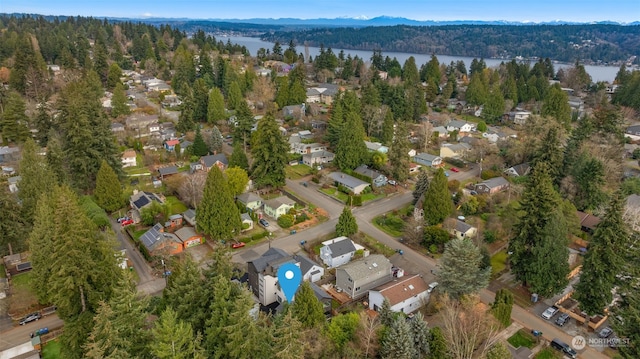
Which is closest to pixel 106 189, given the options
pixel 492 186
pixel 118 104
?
pixel 118 104

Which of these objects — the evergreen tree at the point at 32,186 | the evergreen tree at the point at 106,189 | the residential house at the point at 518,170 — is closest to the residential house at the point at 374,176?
the residential house at the point at 518,170

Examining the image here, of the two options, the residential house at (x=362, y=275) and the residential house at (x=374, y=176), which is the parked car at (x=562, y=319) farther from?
the residential house at (x=374, y=176)

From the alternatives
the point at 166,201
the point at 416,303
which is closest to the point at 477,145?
the point at 416,303

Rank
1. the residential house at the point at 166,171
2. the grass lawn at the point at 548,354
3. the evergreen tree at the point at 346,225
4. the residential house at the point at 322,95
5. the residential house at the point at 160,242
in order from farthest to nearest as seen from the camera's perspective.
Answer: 1. the residential house at the point at 322,95
2. the residential house at the point at 166,171
3. the evergreen tree at the point at 346,225
4. the residential house at the point at 160,242
5. the grass lawn at the point at 548,354

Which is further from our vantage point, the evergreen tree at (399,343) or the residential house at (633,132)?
the residential house at (633,132)

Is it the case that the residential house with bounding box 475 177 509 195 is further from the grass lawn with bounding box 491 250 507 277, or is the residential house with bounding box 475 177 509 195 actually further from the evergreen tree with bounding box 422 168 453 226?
the grass lawn with bounding box 491 250 507 277

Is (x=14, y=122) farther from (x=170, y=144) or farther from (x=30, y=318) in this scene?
(x=30, y=318)

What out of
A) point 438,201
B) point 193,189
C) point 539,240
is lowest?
point 193,189
